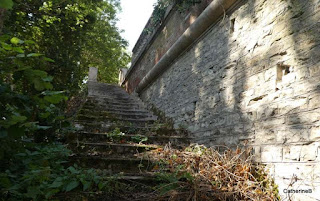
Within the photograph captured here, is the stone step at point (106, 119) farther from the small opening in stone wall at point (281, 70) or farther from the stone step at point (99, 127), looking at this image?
the small opening in stone wall at point (281, 70)

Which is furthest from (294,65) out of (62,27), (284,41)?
(62,27)

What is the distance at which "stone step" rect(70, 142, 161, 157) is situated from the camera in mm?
3023

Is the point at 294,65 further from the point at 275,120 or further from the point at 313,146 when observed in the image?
the point at 313,146

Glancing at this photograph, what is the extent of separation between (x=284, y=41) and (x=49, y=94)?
2.29 m

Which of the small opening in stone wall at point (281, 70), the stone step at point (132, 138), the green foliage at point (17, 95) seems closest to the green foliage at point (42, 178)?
the green foliage at point (17, 95)

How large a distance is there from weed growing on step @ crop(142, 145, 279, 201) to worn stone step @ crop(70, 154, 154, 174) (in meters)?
0.21

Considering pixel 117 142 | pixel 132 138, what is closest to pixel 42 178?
pixel 117 142

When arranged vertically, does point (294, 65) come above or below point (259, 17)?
below

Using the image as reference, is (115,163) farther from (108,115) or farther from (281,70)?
(281,70)

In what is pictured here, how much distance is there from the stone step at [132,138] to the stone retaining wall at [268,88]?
0.32 meters

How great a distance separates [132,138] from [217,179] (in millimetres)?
1781

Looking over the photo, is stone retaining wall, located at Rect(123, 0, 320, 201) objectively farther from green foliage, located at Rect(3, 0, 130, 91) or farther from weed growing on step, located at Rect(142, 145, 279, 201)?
green foliage, located at Rect(3, 0, 130, 91)

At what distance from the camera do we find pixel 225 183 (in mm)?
2344

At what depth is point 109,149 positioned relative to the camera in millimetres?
3223
